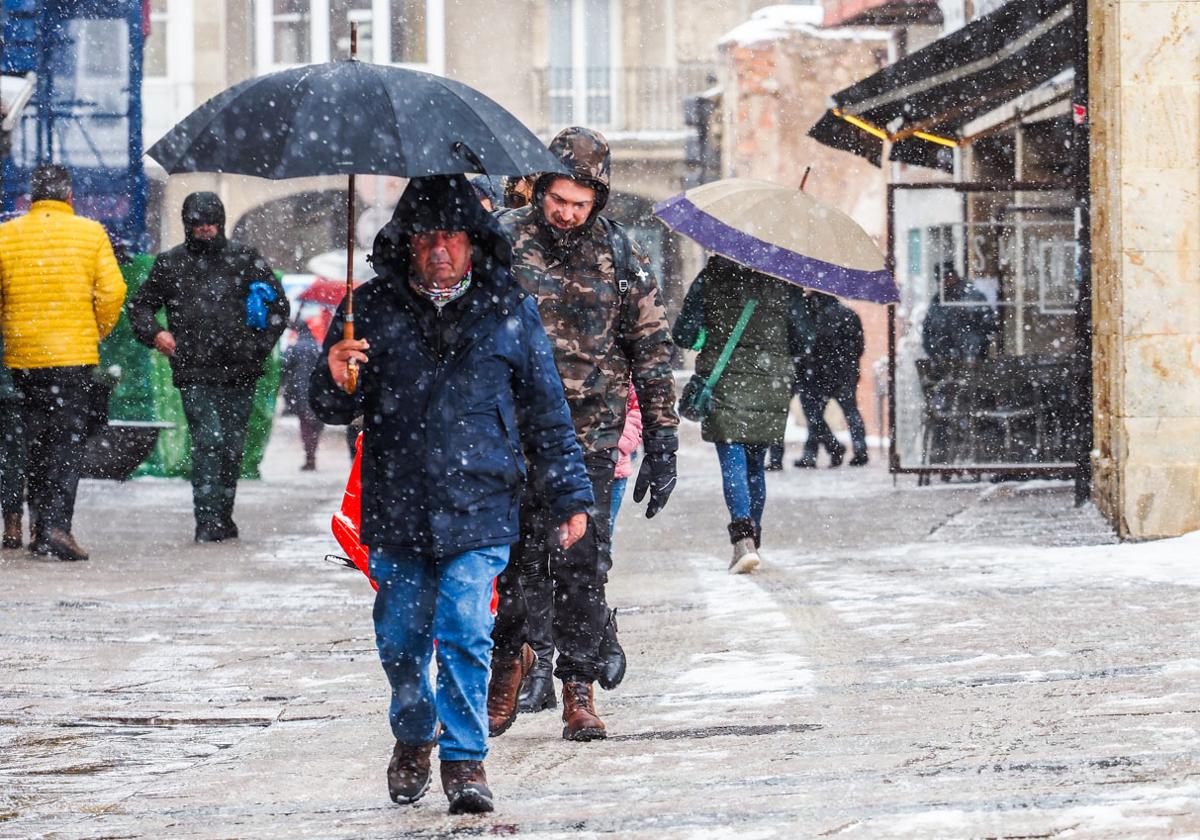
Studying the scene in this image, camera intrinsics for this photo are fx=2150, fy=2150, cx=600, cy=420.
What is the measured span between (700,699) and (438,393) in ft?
6.95

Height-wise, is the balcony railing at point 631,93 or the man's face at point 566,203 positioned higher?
the balcony railing at point 631,93

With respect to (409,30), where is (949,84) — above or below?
below

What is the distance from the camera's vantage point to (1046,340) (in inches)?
653

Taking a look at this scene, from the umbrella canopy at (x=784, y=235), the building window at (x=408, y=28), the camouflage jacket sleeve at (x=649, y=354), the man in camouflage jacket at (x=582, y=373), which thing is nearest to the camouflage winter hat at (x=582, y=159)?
the man in camouflage jacket at (x=582, y=373)

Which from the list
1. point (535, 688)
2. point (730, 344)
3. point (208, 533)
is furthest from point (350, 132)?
point (208, 533)

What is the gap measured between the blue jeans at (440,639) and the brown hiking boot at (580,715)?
3.14ft

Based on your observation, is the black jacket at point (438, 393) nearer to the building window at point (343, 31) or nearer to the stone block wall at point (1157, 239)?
the stone block wall at point (1157, 239)

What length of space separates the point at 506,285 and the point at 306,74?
764 millimetres

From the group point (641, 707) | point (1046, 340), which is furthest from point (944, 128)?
point (641, 707)

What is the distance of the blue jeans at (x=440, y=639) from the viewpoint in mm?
5234

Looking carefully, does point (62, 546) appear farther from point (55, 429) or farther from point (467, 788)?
point (467, 788)

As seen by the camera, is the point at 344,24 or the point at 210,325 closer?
the point at 210,325

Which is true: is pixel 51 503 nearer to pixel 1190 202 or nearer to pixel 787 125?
pixel 1190 202

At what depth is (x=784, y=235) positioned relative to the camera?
1058 centimetres
